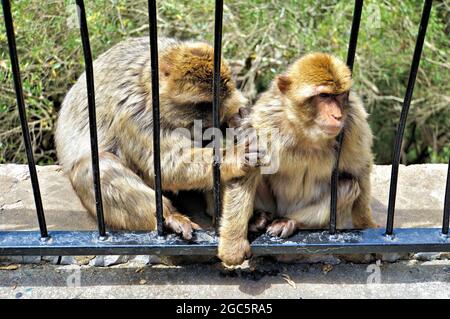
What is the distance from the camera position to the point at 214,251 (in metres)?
2.65

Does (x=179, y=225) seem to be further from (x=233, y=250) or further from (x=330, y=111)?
(x=330, y=111)

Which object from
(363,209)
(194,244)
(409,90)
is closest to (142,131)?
(194,244)

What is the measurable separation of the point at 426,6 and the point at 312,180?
108cm

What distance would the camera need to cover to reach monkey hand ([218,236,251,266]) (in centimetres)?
260

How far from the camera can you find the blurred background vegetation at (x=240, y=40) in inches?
215

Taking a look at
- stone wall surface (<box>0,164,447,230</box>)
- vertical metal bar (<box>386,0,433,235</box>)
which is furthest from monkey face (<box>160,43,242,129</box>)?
vertical metal bar (<box>386,0,433,235</box>)

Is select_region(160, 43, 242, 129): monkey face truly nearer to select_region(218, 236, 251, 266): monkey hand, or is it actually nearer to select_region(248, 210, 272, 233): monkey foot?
select_region(248, 210, 272, 233): monkey foot

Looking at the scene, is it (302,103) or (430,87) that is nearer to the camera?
(302,103)

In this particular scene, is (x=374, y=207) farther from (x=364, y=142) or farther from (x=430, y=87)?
(x=430, y=87)

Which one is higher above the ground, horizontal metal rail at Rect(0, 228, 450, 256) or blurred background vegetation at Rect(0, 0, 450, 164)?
blurred background vegetation at Rect(0, 0, 450, 164)

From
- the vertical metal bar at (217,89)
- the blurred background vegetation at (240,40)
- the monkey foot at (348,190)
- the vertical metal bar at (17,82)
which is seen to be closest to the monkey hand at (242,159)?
the vertical metal bar at (217,89)

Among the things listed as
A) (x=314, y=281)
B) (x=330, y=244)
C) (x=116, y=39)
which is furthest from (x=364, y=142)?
(x=116, y=39)

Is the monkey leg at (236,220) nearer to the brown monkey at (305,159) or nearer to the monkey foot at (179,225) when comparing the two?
the brown monkey at (305,159)

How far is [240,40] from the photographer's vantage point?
616 cm
